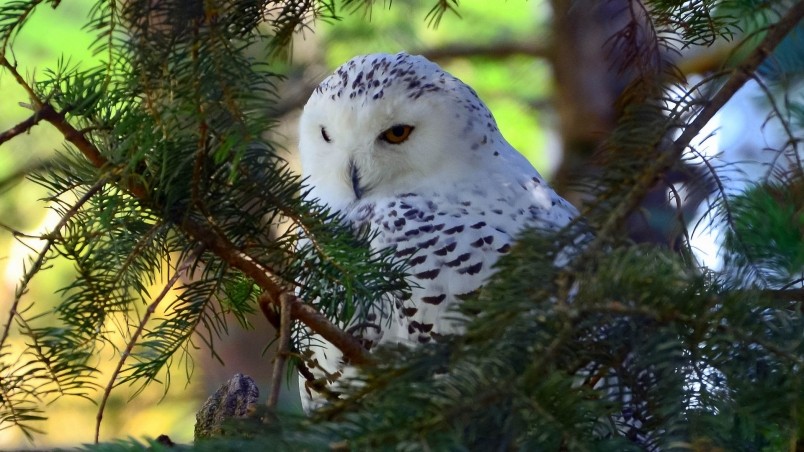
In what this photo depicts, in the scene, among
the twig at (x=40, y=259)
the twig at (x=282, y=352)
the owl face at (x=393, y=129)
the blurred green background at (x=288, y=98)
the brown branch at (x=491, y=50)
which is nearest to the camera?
the twig at (x=282, y=352)

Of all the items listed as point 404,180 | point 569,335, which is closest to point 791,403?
point 569,335

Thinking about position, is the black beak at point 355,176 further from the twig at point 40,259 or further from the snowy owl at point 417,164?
the twig at point 40,259

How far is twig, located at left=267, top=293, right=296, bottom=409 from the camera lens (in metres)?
1.10

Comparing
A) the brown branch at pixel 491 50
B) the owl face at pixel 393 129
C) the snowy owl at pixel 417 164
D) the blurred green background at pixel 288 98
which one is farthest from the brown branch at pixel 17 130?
the brown branch at pixel 491 50

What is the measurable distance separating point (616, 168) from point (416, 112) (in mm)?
1237

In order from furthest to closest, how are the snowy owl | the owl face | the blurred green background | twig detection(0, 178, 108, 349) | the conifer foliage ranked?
the blurred green background, the owl face, the snowy owl, twig detection(0, 178, 108, 349), the conifer foliage

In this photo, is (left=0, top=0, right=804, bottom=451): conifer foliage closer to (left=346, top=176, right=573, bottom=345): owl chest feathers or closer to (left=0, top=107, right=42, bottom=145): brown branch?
(left=0, top=107, right=42, bottom=145): brown branch

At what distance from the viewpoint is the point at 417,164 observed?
7.51 feet

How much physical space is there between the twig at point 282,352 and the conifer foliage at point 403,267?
0.01 metres

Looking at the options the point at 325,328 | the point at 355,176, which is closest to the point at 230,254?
the point at 325,328

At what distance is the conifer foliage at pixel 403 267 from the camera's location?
3.12 ft

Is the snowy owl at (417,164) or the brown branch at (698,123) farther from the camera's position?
the snowy owl at (417,164)

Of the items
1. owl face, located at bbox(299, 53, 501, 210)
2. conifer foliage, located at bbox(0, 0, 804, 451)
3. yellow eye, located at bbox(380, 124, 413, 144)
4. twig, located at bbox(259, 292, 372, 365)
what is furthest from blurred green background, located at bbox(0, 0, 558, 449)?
twig, located at bbox(259, 292, 372, 365)

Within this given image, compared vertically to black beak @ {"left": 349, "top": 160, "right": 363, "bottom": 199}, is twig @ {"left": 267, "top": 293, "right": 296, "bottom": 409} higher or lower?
lower
